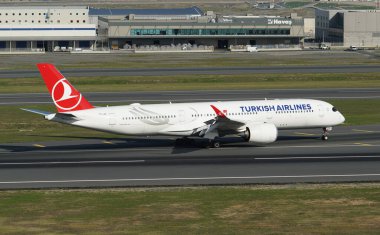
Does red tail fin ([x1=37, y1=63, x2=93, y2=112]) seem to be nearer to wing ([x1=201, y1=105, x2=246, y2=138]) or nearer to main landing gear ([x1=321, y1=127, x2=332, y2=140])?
Answer: wing ([x1=201, y1=105, x2=246, y2=138])

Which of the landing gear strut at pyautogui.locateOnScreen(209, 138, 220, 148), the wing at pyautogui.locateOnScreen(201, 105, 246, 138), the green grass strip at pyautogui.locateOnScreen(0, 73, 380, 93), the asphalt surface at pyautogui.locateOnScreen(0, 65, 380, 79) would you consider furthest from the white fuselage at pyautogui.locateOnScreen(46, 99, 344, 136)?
the asphalt surface at pyautogui.locateOnScreen(0, 65, 380, 79)

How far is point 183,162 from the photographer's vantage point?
58.9 m

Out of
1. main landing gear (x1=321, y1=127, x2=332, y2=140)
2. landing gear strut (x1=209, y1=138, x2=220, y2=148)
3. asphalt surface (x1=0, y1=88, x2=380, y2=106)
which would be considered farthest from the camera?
asphalt surface (x1=0, y1=88, x2=380, y2=106)

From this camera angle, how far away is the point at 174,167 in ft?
187

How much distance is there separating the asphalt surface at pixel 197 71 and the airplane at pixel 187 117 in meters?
64.1

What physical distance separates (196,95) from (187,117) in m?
38.3

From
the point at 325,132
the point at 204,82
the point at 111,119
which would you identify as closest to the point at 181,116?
the point at 111,119

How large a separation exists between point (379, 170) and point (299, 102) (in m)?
15.1

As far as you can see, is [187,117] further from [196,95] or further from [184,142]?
[196,95]

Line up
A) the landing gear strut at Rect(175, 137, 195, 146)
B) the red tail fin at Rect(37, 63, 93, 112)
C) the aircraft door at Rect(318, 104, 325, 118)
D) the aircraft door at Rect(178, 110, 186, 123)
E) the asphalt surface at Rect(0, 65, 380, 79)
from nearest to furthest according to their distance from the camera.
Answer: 1. the red tail fin at Rect(37, 63, 93, 112)
2. the aircraft door at Rect(178, 110, 186, 123)
3. the landing gear strut at Rect(175, 137, 195, 146)
4. the aircraft door at Rect(318, 104, 325, 118)
5. the asphalt surface at Rect(0, 65, 380, 79)

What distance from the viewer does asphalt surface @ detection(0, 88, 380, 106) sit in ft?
327

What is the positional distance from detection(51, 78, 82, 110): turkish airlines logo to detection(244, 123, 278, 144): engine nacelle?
13749 millimetres

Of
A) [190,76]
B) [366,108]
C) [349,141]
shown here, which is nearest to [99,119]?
[349,141]

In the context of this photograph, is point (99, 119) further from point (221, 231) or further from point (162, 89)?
point (162, 89)
